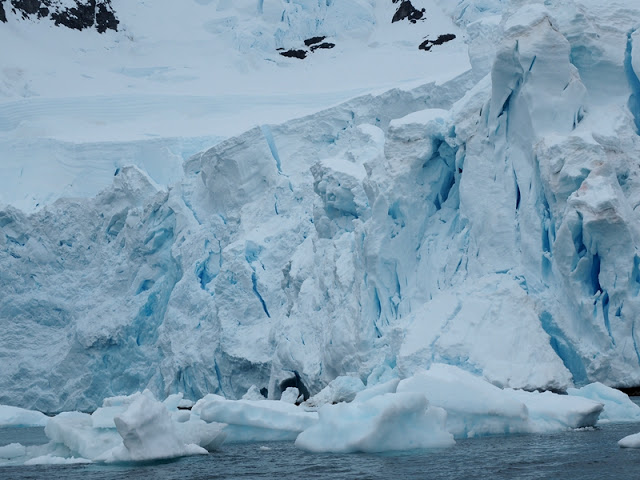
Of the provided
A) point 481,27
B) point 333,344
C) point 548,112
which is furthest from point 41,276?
point 548,112

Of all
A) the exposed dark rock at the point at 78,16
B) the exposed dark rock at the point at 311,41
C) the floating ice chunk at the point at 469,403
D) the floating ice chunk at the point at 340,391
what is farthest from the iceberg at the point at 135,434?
the exposed dark rock at the point at 78,16

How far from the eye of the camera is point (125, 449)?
891cm

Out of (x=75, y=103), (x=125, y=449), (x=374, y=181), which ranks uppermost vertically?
(x=75, y=103)

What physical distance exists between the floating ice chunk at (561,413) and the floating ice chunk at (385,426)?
5.09ft

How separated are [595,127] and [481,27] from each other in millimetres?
7211

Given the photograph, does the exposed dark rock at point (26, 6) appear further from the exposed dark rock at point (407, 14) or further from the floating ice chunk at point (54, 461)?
the floating ice chunk at point (54, 461)

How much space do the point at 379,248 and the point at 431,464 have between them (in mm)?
7643

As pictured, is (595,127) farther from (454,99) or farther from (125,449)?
(125,449)

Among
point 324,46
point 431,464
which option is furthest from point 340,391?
point 324,46

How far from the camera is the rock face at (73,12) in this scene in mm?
37031

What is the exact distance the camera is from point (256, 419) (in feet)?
35.8

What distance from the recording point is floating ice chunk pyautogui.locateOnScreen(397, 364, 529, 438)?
9641 mm

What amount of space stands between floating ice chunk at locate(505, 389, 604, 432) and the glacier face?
2157mm

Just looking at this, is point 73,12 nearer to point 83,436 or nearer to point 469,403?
point 83,436
